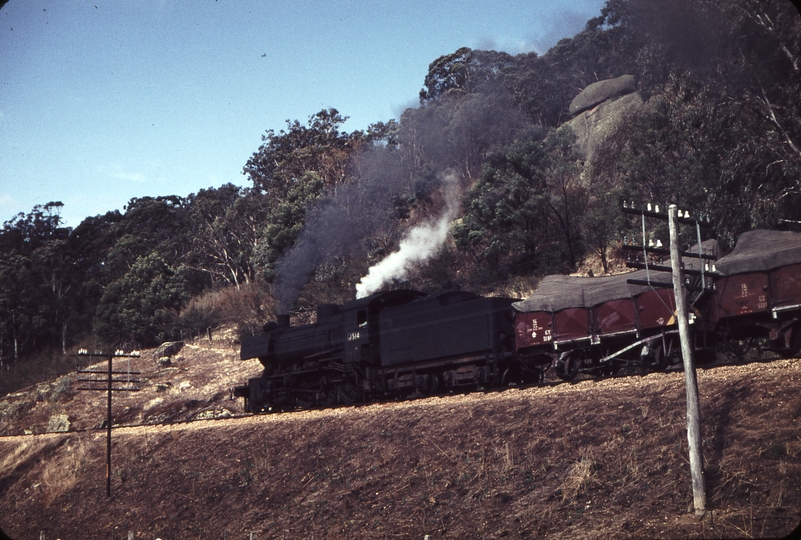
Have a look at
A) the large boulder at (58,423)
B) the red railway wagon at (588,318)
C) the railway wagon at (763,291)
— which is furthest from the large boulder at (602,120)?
the railway wagon at (763,291)

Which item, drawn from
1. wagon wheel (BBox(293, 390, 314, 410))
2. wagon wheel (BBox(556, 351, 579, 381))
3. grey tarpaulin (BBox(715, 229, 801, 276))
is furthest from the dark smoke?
grey tarpaulin (BBox(715, 229, 801, 276))

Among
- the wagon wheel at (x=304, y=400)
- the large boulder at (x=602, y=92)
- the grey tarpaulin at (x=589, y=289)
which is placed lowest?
the wagon wheel at (x=304, y=400)

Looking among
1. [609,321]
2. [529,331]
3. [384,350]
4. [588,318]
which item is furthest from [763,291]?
Result: [384,350]

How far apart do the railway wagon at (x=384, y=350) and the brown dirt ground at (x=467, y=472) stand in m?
1.81

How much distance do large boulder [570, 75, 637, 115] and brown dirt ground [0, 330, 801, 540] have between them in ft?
182

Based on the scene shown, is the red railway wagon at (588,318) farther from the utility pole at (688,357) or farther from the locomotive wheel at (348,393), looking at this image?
the locomotive wheel at (348,393)

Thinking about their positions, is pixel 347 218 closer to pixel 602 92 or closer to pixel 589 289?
pixel 602 92

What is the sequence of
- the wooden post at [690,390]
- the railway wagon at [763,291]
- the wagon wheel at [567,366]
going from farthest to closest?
the wagon wheel at [567,366]
the railway wagon at [763,291]
the wooden post at [690,390]

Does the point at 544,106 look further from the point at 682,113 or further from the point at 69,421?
the point at 69,421

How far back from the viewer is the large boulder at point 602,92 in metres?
73.1

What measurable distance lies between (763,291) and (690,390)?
20.4 feet

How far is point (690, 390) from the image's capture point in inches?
571

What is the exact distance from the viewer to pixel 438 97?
83.8 m

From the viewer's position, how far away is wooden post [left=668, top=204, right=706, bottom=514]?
44.1ft
